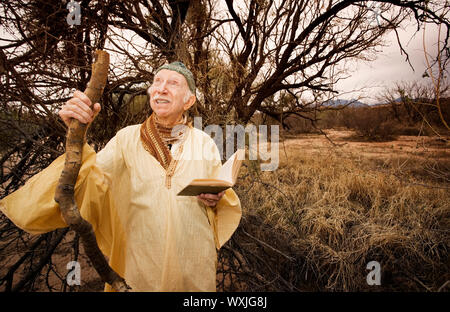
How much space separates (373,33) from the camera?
3.32m

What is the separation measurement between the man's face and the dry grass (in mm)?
1775

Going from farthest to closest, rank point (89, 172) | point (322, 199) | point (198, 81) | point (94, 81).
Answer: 1. point (322, 199)
2. point (198, 81)
3. point (89, 172)
4. point (94, 81)

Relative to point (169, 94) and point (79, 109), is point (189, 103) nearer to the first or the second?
point (169, 94)

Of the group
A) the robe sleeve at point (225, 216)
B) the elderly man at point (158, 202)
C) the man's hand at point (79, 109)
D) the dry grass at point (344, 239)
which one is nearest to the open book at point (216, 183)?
the elderly man at point (158, 202)

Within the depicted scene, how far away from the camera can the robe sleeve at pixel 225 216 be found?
1260 millimetres

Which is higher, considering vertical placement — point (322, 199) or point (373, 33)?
point (373, 33)

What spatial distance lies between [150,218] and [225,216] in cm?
48

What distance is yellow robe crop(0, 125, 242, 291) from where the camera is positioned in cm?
106

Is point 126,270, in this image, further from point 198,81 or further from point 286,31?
point 286,31

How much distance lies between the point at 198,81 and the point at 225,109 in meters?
0.56

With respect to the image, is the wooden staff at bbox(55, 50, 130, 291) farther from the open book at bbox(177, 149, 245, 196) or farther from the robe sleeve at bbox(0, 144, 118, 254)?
the open book at bbox(177, 149, 245, 196)

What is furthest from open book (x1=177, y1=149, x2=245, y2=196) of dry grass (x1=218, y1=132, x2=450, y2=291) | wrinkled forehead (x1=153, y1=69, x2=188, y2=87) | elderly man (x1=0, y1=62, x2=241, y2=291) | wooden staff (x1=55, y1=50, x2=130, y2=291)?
dry grass (x1=218, y1=132, x2=450, y2=291)
